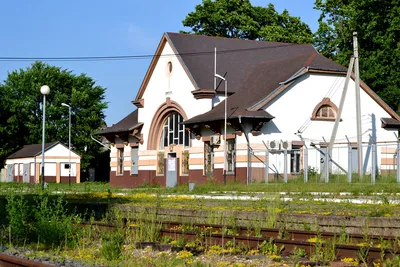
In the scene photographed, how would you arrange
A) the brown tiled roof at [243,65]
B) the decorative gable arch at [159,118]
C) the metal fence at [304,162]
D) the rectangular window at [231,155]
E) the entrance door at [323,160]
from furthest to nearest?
1. the decorative gable arch at [159,118]
2. the brown tiled roof at [243,65]
3. the rectangular window at [231,155]
4. the metal fence at [304,162]
5. the entrance door at [323,160]

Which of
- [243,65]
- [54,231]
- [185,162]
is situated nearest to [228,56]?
[243,65]

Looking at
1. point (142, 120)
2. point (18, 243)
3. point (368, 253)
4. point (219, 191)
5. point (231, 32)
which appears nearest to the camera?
point (368, 253)

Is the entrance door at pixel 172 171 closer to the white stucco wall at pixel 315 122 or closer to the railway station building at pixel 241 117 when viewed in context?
the railway station building at pixel 241 117

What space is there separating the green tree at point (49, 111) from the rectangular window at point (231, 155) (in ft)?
136

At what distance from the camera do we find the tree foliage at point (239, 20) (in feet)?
247

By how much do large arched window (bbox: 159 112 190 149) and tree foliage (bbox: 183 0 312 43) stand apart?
25286mm

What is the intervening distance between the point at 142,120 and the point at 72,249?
40.0 m

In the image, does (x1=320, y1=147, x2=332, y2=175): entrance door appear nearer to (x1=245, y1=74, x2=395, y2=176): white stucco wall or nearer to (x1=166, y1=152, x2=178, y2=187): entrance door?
(x1=245, y1=74, x2=395, y2=176): white stucco wall

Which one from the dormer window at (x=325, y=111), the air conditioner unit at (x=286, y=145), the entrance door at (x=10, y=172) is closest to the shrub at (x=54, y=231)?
the air conditioner unit at (x=286, y=145)

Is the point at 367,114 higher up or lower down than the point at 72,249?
higher up

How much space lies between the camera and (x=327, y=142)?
4481 cm

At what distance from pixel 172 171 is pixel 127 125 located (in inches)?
276

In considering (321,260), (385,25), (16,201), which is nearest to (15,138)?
(385,25)

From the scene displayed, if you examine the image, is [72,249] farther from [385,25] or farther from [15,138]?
[15,138]
